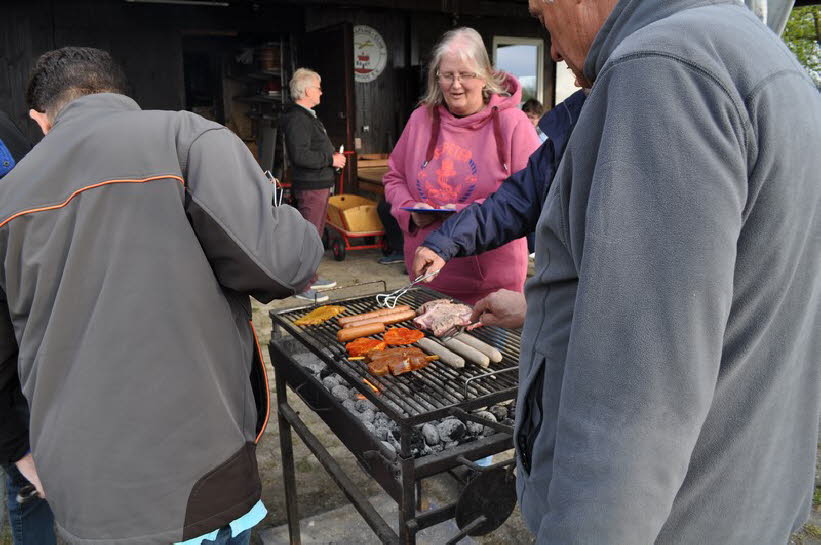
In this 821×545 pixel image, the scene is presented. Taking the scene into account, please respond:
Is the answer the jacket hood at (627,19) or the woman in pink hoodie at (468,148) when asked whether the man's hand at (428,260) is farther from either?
the jacket hood at (627,19)

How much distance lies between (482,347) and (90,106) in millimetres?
1521

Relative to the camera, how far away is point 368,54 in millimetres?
10445

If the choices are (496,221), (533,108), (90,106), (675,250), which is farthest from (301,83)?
(675,250)

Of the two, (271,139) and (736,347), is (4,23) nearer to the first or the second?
(271,139)

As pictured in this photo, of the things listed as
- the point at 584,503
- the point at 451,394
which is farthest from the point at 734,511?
the point at 451,394

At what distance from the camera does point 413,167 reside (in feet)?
11.7

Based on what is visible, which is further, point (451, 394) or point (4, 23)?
point (4, 23)

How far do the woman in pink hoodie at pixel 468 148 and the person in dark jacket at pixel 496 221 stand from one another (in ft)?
1.58

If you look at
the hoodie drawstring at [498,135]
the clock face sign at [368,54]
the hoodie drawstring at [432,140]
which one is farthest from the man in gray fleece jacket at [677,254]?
the clock face sign at [368,54]

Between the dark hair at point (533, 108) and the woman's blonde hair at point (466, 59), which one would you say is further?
the dark hair at point (533, 108)

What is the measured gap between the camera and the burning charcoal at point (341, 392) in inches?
101

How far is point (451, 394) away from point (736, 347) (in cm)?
124

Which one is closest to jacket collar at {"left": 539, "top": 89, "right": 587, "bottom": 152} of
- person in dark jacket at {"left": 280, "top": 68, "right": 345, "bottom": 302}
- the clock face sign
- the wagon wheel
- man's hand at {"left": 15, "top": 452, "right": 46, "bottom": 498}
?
man's hand at {"left": 15, "top": 452, "right": 46, "bottom": 498}

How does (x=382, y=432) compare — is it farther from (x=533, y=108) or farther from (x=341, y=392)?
(x=533, y=108)
